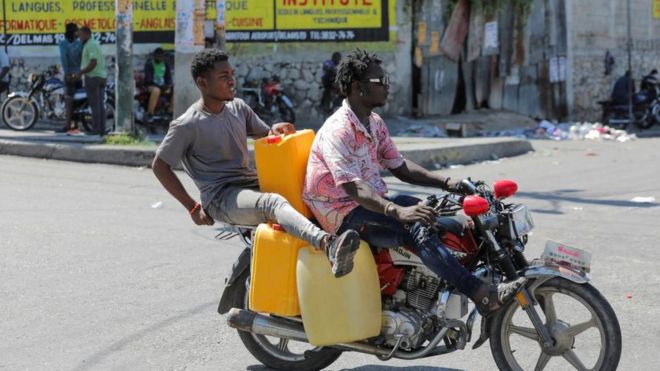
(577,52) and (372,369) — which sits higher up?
(577,52)

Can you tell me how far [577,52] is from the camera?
2189 centimetres

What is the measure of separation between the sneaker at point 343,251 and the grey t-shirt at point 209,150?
0.84 m

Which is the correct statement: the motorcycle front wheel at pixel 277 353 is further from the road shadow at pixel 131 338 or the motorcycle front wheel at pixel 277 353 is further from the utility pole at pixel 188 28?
the utility pole at pixel 188 28

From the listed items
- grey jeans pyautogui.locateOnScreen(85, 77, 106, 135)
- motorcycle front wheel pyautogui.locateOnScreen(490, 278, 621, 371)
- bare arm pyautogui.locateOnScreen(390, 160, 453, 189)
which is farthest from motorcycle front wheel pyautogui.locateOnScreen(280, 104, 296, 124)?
motorcycle front wheel pyautogui.locateOnScreen(490, 278, 621, 371)

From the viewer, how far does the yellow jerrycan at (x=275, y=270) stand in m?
4.50

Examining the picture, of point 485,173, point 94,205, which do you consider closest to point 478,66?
point 485,173

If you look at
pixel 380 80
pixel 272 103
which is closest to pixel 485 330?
pixel 380 80

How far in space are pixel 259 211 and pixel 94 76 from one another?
10884mm

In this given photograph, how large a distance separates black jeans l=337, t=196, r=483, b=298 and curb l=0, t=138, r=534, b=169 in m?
8.08

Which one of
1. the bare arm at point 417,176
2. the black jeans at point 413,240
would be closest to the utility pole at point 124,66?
the bare arm at point 417,176

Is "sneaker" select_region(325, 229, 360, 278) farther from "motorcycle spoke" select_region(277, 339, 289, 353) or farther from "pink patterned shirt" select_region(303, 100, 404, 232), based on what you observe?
"motorcycle spoke" select_region(277, 339, 289, 353)

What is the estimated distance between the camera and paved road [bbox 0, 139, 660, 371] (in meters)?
5.27

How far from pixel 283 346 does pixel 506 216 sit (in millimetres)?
1422

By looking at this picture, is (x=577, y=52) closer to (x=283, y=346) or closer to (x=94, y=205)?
(x=94, y=205)
